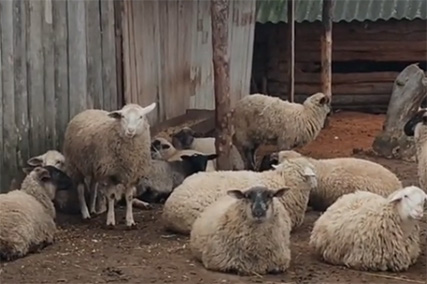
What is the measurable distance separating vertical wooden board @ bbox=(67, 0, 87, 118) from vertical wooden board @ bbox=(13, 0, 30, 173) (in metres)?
0.82

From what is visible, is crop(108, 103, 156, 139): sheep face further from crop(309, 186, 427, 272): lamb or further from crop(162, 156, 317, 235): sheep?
crop(309, 186, 427, 272): lamb

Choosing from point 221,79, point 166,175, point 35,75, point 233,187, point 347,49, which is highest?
point 35,75

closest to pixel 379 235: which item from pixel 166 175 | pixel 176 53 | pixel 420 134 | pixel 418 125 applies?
pixel 420 134

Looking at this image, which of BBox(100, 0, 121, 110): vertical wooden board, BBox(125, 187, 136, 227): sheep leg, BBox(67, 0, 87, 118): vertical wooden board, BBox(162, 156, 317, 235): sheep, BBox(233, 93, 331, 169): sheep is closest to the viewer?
BBox(162, 156, 317, 235): sheep

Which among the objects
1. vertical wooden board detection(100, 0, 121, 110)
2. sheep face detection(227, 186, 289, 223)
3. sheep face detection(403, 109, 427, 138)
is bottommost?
sheep face detection(227, 186, 289, 223)

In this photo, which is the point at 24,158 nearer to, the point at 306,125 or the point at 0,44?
the point at 0,44

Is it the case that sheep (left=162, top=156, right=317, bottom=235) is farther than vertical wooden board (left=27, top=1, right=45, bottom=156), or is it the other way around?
vertical wooden board (left=27, top=1, right=45, bottom=156)

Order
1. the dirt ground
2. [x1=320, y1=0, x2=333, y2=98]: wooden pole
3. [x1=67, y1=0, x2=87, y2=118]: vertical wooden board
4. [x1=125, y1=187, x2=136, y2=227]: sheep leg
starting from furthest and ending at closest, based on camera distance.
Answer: [x1=320, y1=0, x2=333, y2=98]: wooden pole < [x1=67, y1=0, x2=87, y2=118]: vertical wooden board < [x1=125, y1=187, x2=136, y2=227]: sheep leg < the dirt ground

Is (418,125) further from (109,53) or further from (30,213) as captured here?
(30,213)

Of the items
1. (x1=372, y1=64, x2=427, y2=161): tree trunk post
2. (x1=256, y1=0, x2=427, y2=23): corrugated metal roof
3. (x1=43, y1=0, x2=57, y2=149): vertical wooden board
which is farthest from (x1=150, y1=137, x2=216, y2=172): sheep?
(x1=256, y1=0, x2=427, y2=23): corrugated metal roof

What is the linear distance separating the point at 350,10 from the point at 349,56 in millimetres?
944

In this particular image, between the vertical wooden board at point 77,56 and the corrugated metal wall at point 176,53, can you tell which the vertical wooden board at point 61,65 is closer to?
the vertical wooden board at point 77,56

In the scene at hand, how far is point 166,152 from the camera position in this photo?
11953mm

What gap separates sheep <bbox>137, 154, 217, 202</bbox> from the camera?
11039 mm
